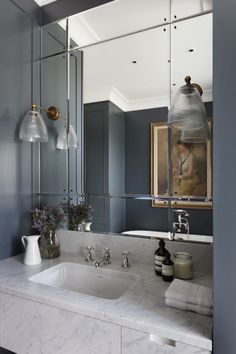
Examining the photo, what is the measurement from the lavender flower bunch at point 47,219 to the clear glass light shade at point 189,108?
95cm

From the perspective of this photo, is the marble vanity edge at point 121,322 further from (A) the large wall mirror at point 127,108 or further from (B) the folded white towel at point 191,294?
(A) the large wall mirror at point 127,108

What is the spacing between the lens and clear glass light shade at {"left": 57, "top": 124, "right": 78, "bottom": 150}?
166 centimetres

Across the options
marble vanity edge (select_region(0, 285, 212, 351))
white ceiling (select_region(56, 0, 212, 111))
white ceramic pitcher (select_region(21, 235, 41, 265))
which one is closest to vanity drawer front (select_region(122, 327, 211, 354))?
marble vanity edge (select_region(0, 285, 212, 351))

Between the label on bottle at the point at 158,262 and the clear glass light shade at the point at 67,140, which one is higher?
the clear glass light shade at the point at 67,140

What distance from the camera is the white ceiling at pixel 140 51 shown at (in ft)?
4.30

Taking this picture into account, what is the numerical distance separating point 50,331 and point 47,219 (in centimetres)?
67

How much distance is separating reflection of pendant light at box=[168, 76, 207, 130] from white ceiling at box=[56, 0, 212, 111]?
0.20ft

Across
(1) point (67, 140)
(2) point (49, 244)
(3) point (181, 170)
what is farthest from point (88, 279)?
(1) point (67, 140)

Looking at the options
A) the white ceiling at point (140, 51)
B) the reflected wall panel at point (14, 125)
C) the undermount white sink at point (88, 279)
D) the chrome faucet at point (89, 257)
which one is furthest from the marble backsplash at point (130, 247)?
the white ceiling at point (140, 51)

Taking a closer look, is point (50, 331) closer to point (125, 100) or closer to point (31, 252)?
point (31, 252)

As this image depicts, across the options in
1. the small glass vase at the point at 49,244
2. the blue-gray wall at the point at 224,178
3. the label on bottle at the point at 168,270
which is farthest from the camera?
the small glass vase at the point at 49,244

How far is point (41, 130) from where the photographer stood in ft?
5.05

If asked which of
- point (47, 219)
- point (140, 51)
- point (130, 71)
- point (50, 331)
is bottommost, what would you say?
point (50, 331)

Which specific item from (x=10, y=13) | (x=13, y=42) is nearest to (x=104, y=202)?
(x=13, y=42)
